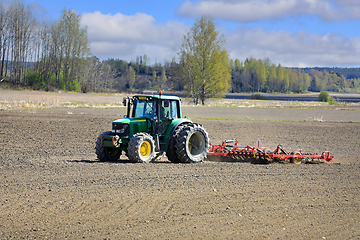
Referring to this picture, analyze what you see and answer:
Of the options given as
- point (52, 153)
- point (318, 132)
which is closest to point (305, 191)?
point (52, 153)

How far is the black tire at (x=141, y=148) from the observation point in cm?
1034

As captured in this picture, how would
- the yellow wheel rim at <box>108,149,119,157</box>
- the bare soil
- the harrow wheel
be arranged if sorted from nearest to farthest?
the bare soil
the yellow wheel rim at <box>108,149,119,157</box>
the harrow wheel

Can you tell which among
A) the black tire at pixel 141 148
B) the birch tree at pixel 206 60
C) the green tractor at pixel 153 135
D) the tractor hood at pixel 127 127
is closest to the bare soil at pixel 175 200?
the black tire at pixel 141 148

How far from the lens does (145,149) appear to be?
10859mm

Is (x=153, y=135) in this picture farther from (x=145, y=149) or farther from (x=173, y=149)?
(x=173, y=149)

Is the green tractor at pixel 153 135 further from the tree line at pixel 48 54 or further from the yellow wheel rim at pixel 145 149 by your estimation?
the tree line at pixel 48 54

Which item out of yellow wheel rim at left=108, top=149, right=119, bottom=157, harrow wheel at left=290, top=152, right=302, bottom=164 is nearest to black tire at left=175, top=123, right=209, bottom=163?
yellow wheel rim at left=108, top=149, right=119, bottom=157

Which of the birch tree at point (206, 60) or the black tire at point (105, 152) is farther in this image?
the birch tree at point (206, 60)

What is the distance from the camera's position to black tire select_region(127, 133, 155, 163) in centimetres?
1034

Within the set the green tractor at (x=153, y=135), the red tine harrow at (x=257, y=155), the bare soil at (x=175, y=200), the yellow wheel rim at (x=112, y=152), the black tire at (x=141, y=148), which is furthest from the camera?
the red tine harrow at (x=257, y=155)

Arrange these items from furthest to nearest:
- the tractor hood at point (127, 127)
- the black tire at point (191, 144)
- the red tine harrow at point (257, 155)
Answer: the red tine harrow at point (257, 155)
the black tire at point (191, 144)
the tractor hood at point (127, 127)

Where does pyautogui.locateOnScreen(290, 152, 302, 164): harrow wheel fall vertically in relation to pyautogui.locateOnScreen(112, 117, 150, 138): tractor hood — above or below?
below

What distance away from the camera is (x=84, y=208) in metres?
→ 6.43

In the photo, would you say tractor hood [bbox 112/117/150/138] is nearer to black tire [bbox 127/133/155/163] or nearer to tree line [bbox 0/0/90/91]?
black tire [bbox 127/133/155/163]
